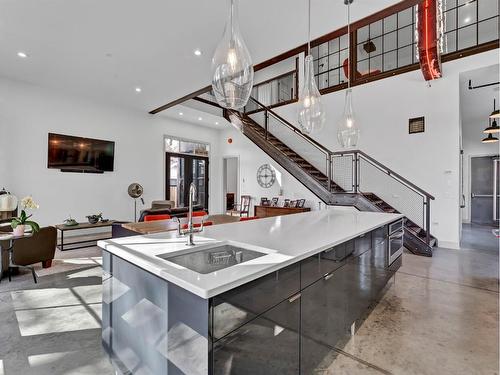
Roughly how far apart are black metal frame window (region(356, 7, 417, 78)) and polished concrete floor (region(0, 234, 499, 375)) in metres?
5.39

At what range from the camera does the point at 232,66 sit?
7.49 feet

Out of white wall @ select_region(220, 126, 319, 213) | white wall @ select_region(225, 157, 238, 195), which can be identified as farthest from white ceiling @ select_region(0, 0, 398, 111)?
white wall @ select_region(225, 157, 238, 195)

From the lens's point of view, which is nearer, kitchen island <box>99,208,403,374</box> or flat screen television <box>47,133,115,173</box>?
kitchen island <box>99,208,403,374</box>

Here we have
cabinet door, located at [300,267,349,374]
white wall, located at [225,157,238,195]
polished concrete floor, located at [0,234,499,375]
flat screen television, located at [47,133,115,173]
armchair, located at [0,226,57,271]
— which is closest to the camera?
cabinet door, located at [300,267,349,374]

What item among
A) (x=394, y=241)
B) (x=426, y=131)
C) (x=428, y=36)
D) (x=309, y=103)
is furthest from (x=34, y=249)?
(x=426, y=131)

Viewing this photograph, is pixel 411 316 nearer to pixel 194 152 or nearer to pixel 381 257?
pixel 381 257

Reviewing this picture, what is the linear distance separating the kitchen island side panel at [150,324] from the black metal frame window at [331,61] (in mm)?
7476

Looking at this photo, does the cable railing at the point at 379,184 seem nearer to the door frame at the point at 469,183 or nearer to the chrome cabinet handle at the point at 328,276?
the chrome cabinet handle at the point at 328,276

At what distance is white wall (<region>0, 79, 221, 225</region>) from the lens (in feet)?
18.0

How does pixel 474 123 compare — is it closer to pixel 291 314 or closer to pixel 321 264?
pixel 321 264

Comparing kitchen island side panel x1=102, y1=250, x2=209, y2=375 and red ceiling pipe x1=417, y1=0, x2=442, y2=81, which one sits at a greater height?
red ceiling pipe x1=417, y1=0, x2=442, y2=81

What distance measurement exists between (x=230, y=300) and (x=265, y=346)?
13.3 inches

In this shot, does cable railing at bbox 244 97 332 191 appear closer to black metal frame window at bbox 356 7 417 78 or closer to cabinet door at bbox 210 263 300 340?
black metal frame window at bbox 356 7 417 78

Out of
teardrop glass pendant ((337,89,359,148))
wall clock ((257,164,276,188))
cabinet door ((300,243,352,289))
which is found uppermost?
teardrop glass pendant ((337,89,359,148))
